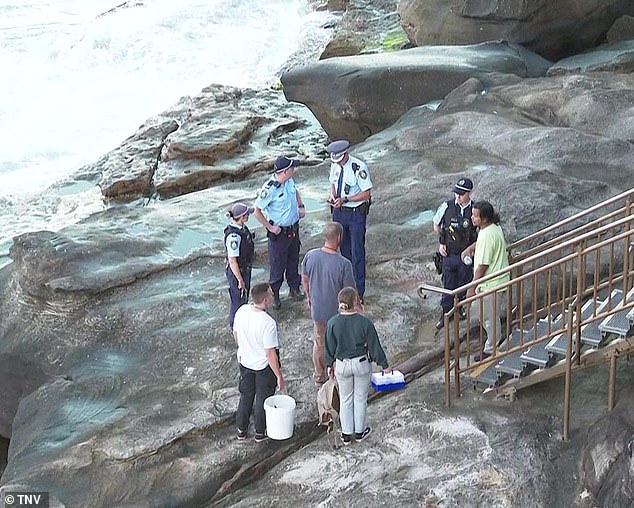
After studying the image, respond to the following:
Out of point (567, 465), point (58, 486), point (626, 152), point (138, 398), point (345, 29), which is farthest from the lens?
point (345, 29)

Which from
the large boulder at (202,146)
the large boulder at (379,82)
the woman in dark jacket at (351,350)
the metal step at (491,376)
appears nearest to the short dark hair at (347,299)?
the woman in dark jacket at (351,350)

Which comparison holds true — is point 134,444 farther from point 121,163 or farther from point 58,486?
point 121,163

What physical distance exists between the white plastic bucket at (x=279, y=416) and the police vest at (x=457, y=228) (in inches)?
86.8

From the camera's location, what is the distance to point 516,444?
308 inches

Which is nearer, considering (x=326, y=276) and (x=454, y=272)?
(x=326, y=276)

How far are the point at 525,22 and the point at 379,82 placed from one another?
16.5ft

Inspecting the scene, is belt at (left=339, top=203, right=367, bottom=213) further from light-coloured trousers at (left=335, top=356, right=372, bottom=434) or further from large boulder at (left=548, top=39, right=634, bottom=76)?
large boulder at (left=548, top=39, right=634, bottom=76)

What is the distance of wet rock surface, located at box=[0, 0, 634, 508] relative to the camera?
25.4 feet

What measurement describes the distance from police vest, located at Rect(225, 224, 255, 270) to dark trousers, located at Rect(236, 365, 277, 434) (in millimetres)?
1650

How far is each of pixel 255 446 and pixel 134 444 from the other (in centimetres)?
105

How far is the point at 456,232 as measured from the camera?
30.5 ft

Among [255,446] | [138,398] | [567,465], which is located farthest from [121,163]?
[567,465]

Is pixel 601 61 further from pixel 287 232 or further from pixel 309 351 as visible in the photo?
pixel 309 351

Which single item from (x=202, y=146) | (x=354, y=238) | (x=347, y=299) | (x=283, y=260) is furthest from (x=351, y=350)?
(x=202, y=146)
